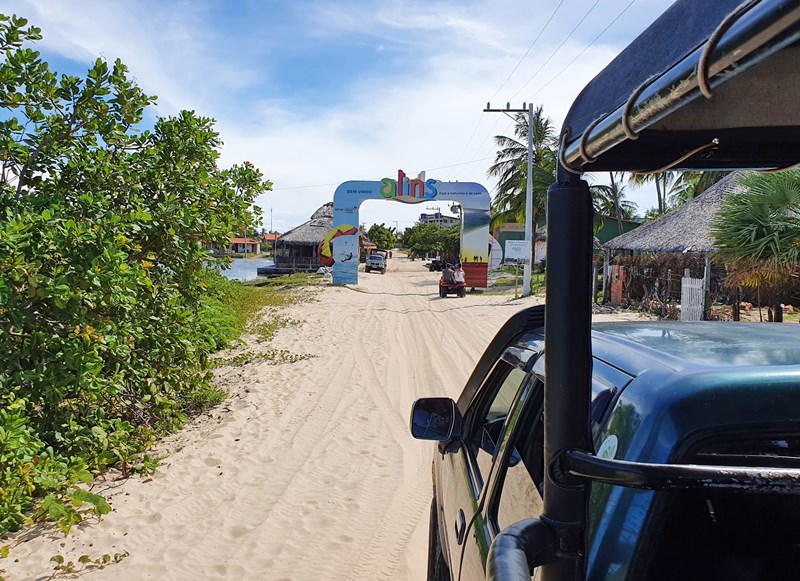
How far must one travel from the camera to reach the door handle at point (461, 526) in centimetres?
231

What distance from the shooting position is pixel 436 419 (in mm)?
2910

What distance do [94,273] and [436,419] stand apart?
3.00 meters

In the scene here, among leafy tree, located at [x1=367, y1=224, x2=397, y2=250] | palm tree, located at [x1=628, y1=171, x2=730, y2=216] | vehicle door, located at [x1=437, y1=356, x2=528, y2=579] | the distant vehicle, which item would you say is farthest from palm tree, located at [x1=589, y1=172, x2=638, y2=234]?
leafy tree, located at [x1=367, y1=224, x2=397, y2=250]

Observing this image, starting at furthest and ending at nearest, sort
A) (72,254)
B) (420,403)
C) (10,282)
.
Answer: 1. (72,254)
2. (10,282)
3. (420,403)

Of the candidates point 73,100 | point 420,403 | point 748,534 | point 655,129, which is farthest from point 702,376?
point 73,100

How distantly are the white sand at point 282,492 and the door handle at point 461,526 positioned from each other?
5.04ft

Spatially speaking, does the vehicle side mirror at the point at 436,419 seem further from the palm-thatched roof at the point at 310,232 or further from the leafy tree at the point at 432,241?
the leafy tree at the point at 432,241

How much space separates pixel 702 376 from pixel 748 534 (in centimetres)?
38

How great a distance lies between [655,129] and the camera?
1.41 metres

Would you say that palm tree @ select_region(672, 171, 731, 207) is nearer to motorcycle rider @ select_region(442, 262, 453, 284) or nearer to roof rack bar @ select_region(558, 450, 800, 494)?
motorcycle rider @ select_region(442, 262, 453, 284)

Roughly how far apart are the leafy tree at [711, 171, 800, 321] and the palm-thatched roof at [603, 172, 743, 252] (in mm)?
5424

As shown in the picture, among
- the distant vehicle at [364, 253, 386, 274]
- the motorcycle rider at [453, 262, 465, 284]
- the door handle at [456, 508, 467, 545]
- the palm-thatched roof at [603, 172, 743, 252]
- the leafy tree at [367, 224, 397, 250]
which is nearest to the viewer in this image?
the door handle at [456, 508, 467, 545]

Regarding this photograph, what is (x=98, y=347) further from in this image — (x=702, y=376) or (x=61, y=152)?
(x=702, y=376)

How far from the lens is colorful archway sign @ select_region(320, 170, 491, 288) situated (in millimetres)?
29188
